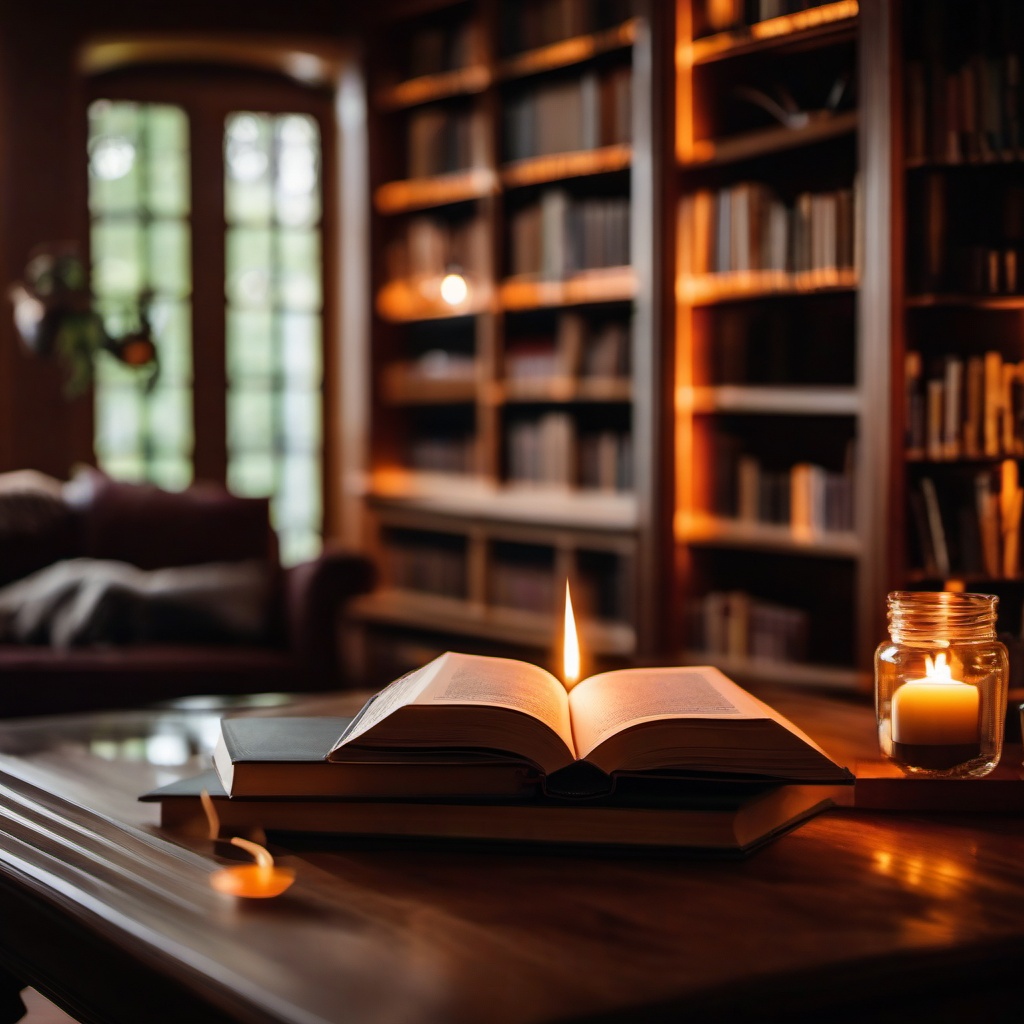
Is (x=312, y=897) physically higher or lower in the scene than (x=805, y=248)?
lower

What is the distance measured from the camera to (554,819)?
46.2 inches

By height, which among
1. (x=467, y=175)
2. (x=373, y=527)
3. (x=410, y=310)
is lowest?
(x=373, y=527)

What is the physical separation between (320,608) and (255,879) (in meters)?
2.82

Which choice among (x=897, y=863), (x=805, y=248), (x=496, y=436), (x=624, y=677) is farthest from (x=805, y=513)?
(x=897, y=863)

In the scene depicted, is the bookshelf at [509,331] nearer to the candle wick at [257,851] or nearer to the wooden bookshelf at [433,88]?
the wooden bookshelf at [433,88]

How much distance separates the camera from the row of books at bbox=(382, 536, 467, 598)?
533 centimetres

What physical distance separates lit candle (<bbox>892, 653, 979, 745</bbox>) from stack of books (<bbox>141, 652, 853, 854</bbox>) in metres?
0.15

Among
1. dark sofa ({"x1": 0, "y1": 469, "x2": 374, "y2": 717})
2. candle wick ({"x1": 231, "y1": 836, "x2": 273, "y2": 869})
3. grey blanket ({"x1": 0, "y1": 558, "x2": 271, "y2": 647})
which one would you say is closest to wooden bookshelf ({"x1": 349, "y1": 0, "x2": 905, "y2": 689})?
dark sofa ({"x1": 0, "y1": 469, "x2": 374, "y2": 717})

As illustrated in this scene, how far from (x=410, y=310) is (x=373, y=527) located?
90 centimetres

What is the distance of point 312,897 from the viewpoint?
1.06 metres

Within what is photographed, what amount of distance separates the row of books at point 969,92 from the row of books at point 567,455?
59.6 inches

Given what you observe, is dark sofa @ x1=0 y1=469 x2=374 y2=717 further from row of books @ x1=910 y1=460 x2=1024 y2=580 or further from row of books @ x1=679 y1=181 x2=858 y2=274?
row of books @ x1=910 y1=460 x2=1024 y2=580

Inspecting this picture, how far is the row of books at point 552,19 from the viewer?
455 cm

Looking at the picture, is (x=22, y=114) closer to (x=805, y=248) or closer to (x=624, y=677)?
(x=805, y=248)
